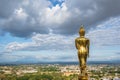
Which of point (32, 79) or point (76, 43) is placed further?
point (32, 79)

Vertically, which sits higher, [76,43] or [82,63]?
[76,43]

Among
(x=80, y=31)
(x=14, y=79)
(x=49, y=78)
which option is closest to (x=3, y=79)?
(x=14, y=79)

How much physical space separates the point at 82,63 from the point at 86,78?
0.28 meters

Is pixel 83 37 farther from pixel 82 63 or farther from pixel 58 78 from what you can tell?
pixel 58 78

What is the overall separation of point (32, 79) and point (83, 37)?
9153 cm

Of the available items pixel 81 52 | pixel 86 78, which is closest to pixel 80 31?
pixel 81 52

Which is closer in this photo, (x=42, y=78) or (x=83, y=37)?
(x=83, y=37)

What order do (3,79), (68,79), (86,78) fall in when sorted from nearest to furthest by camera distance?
(86,78) < (3,79) < (68,79)

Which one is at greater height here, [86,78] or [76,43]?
[76,43]

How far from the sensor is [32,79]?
94750mm

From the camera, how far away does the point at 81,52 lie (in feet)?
15.6

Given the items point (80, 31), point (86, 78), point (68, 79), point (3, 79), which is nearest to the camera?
point (86, 78)

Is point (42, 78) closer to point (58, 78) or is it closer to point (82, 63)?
point (58, 78)

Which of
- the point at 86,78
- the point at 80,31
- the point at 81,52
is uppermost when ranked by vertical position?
the point at 80,31
